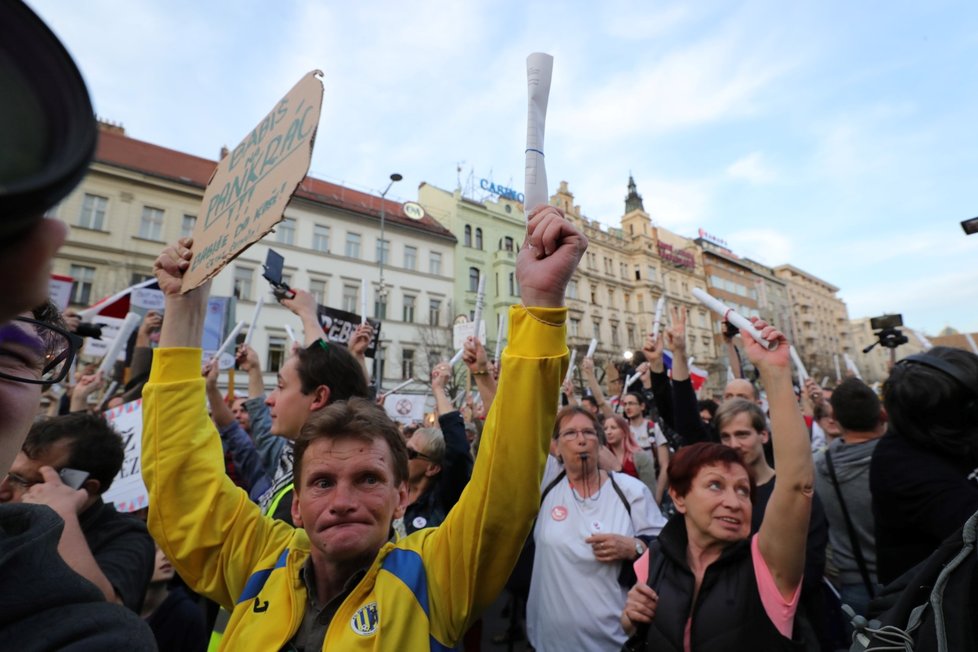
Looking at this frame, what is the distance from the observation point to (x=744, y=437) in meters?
3.28

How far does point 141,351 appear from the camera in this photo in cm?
484

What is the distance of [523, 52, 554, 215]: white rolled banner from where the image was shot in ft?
4.79

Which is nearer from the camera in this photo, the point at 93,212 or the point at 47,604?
the point at 47,604

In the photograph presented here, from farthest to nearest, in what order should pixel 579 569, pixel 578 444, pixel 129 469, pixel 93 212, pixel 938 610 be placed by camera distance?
pixel 93 212 < pixel 129 469 < pixel 578 444 < pixel 579 569 < pixel 938 610

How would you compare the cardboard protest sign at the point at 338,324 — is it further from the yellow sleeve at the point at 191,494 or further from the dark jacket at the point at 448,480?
the yellow sleeve at the point at 191,494

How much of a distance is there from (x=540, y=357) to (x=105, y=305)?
22.4ft

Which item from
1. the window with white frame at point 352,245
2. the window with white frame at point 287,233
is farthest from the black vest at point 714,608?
the window with white frame at point 352,245

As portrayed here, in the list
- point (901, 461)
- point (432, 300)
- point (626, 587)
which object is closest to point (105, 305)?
A: point (626, 587)

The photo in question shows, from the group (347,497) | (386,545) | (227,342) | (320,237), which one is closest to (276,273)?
(347,497)

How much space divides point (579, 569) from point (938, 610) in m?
2.07

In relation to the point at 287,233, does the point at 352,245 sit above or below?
above

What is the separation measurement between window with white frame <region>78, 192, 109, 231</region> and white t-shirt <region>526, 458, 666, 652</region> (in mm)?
27527

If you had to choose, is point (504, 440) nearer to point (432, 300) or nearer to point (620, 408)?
point (620, 408)

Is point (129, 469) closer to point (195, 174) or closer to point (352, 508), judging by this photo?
point (352, 508)
